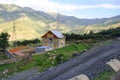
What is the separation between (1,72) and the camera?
68812mm

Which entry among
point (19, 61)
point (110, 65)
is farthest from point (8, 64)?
point (110, 65)

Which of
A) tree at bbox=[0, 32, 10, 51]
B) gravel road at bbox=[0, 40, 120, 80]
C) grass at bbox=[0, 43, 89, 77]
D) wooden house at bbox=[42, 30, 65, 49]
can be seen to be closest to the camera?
gravel road at bbox=[0, 40, 120, 80]

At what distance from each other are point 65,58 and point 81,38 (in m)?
48.2

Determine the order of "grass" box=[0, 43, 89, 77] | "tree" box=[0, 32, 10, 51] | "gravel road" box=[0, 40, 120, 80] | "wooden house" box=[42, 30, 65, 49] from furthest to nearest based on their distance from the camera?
1. "tree" box=[0, 32, 10, 51]
2. "wooden house" box=[42, 30, 65, 49]
3. "grass" box=[0, 43, 89, 77]
4. "gravel road" box=[0, 40, 120, 80]

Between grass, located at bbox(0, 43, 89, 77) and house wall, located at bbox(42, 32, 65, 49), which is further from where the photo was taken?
house wall, located at bbox(42, 32, 65, 49)

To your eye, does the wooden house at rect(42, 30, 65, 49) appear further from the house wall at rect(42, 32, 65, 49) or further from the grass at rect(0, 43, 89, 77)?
the grass at rect(0, 43, 89, 77)

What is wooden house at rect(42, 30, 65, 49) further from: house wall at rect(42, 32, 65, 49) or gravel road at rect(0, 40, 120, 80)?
gravel road at rect(0, 40, 120, 80)

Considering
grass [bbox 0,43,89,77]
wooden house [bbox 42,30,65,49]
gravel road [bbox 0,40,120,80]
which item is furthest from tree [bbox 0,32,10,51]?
gravel road [bbox 0,40,120,80]

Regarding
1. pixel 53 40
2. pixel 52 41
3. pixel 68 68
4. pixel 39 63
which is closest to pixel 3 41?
pixel 52 41

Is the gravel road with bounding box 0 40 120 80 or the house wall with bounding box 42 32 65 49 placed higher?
the house wall with bounding box 42 32 65 49

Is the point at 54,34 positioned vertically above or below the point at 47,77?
above

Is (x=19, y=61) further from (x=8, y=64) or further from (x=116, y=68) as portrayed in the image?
(x=116, y=68)

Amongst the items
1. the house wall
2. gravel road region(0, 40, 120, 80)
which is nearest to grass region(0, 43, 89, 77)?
gravel road region(0, 40, 120, 80)

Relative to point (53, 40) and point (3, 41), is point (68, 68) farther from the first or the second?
point (3, 41)
